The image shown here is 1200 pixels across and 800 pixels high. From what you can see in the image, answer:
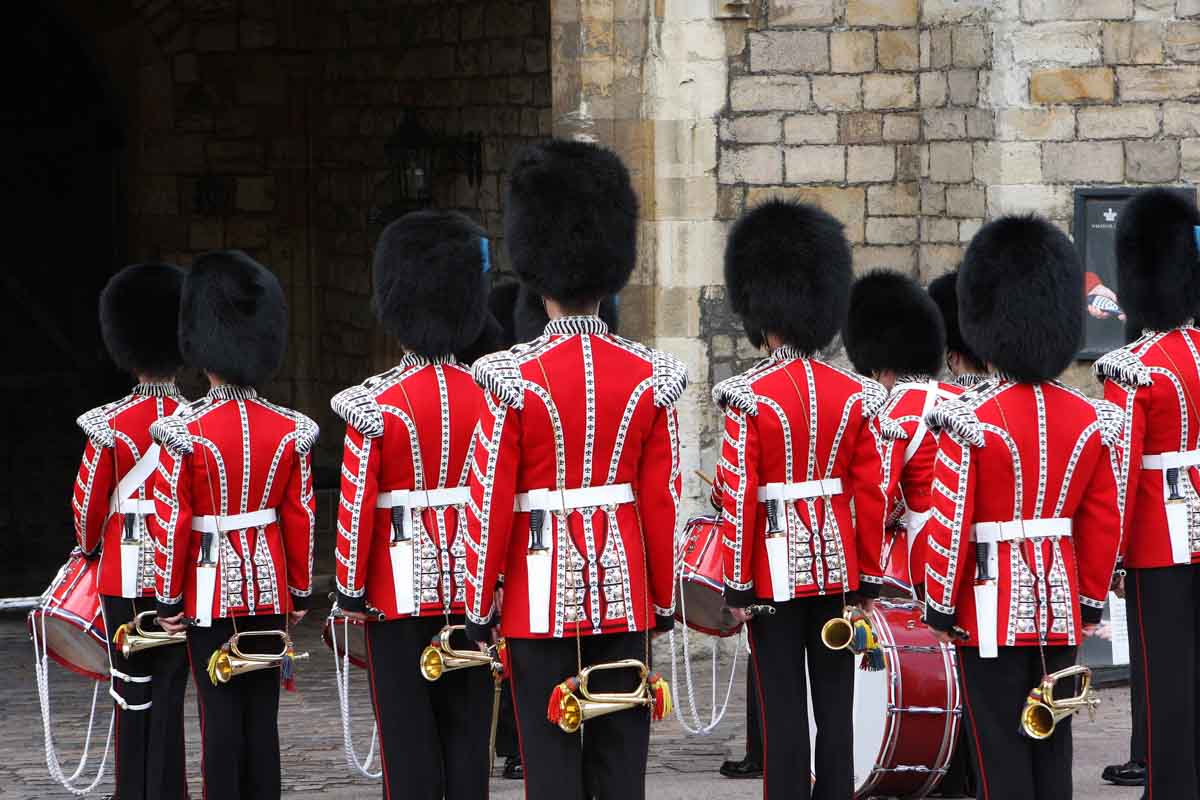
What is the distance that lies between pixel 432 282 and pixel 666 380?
96 cm

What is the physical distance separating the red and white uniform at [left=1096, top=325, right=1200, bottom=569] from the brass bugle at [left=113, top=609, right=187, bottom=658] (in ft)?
8.34

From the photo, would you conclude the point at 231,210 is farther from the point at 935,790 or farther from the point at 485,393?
the point at 485,393

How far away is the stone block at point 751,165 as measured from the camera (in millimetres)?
8055

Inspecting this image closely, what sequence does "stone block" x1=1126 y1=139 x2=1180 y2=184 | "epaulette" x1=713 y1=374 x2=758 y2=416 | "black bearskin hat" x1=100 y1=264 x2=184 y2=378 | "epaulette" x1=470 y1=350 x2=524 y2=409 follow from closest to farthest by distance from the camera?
1. "epaulette" x1=470 y1=350 x2=524 y2=409
2. "epaulette" x1=713 y1=374 x2=758 y2=416
3. "black bearskin hat" x1=100 y1=264 x2=184 y2=378
4. "stone block" x1=1126 y1=139 x2=1180 y2=184

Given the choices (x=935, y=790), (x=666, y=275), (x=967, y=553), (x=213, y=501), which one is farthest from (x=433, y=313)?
(x=666, y=275)

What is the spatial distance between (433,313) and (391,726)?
1.04m

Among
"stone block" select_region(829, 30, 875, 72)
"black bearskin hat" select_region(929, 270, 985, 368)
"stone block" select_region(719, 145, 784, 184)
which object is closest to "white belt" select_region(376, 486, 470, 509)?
"black bearskin hat" select_region(929, 270, 985, 368)

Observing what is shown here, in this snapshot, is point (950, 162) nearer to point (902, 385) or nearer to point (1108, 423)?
point (902, 385)

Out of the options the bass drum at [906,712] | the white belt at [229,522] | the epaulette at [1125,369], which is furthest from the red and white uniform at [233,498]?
the epaulette at [1125,369]

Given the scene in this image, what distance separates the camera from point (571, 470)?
437 cm

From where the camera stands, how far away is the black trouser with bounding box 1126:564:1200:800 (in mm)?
5277

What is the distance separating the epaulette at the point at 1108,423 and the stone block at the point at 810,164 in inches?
136

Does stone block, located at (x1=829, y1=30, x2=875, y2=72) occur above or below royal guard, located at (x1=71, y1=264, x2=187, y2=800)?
above

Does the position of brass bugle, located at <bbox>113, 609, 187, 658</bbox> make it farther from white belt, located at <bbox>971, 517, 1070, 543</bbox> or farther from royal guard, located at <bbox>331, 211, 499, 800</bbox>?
white belt, located at <bbox>971, 517, 1070, 543</bbox>
